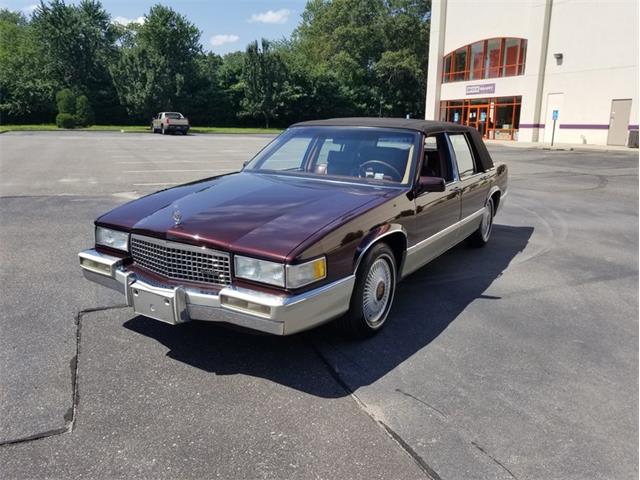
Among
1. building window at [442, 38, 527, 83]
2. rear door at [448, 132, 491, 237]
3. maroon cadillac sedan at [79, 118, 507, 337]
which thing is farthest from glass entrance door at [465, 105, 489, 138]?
maroon cadillac sedan at [79, 118, 507, 337]

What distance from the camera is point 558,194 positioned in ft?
38.1

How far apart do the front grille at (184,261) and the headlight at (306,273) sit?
418 mm

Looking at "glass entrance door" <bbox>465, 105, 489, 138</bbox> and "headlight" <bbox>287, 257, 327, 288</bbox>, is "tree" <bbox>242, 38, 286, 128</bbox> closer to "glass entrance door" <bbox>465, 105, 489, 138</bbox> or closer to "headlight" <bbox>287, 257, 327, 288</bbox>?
"glass entrance door" <bbox>465, 105, 489, 138</bbox>

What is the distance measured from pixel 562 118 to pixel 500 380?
103ft

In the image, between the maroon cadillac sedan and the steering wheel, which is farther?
the steering wheel

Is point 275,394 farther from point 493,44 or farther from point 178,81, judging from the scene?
point 178,81

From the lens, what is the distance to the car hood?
3.20m

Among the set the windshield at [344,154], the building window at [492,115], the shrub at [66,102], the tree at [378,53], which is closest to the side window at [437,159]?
the windshield at [344,154]

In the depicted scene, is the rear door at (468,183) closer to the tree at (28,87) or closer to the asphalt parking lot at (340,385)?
the asphalt parking lot at (340,385)

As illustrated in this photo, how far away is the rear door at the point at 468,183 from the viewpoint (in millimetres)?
5445

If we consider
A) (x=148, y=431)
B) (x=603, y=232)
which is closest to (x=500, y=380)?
(x=148, y=431)

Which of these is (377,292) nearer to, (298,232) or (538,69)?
(298,232)

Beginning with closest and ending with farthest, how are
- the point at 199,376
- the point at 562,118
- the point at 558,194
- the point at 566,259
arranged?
1. the point at 199,376
2. the point at 566,259
3. the point at 558,194
4. the point at 562,118

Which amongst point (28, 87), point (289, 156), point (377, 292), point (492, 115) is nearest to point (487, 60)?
point (492, 115)
